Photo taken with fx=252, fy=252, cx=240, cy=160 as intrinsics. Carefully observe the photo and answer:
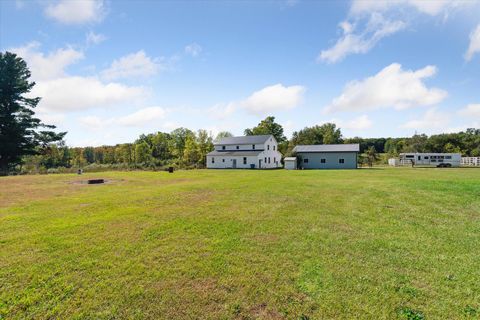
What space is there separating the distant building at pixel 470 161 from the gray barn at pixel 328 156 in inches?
828

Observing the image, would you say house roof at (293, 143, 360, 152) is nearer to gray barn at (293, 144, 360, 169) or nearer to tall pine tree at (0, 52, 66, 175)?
gray barn at (293, 144, 360, 169)

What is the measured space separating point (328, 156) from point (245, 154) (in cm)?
1269

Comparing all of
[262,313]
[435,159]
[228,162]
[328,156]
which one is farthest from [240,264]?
[435,159]

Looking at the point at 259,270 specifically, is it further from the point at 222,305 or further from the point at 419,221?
the point at 419,221

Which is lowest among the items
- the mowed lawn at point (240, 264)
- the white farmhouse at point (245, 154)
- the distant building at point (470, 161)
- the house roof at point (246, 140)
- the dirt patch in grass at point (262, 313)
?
the dirt patch in grass at point (262, 313)

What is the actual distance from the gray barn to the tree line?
8.07ft

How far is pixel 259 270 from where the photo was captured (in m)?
4.49

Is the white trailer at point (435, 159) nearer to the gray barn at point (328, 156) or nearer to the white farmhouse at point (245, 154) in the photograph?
the gray barn at point (328, 156)

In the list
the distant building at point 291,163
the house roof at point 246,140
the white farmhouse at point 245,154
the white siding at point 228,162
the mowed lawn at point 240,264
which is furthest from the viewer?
the house roof at point 246,140

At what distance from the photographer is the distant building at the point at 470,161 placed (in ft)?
136

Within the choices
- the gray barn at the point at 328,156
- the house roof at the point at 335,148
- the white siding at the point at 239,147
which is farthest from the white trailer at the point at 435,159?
the white siding at the point at 239,147

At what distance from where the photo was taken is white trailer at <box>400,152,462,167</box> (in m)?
40.1

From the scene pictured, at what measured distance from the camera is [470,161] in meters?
42.5

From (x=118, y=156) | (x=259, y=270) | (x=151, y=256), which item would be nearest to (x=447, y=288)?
(x=259, y=270)
